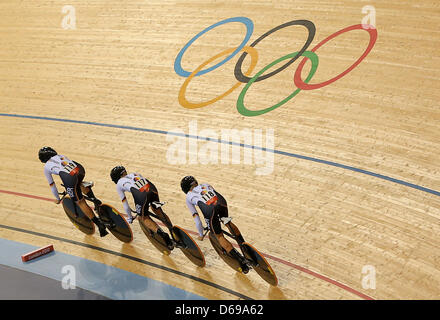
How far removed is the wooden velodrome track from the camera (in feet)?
14.3

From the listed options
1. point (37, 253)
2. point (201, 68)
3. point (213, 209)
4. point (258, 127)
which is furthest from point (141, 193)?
point (201, 68)

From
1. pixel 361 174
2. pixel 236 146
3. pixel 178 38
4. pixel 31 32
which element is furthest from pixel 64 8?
pixel 361 174

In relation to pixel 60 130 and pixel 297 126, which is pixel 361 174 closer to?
pixel 297 126

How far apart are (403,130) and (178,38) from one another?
3.63m

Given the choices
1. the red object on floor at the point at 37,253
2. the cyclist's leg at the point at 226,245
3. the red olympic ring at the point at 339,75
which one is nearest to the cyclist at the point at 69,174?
the red object on floor at the point at 37,253

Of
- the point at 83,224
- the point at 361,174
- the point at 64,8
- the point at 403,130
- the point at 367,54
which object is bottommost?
the point at 83,224

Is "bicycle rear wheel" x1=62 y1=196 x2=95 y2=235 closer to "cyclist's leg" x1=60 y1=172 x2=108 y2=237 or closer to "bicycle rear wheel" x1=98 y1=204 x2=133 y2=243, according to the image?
"cyclist's leg" x1=60 y1=172 x2=108 y2=237

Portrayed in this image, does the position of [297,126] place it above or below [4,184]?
above

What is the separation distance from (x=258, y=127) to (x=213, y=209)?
81.1 inches

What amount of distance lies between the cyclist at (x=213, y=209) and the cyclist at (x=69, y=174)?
1.06m

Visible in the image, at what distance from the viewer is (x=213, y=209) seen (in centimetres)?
409

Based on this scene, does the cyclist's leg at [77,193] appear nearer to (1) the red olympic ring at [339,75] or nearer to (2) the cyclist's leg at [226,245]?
(2) the cyclist's leg at [226,245]
